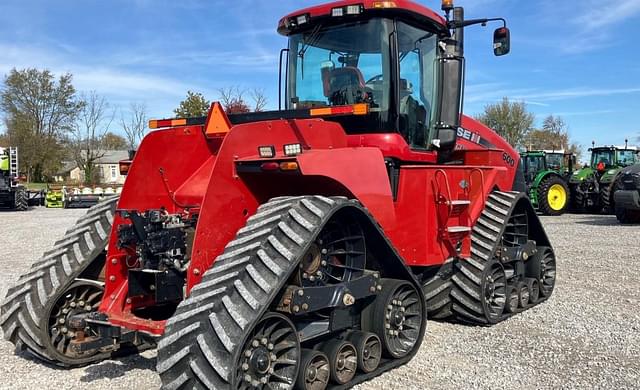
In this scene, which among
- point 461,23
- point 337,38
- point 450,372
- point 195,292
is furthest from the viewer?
point 461,23

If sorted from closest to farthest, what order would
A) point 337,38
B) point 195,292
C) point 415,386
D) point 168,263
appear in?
point 195,292
point 168,263
point 415,386
point 337,38

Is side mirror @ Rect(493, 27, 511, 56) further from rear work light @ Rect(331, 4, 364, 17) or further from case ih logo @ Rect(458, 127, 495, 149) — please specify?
rear work light @ Rect(331, 4, 364, 17)

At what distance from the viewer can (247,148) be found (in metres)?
4.43

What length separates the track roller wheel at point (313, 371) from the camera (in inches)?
161

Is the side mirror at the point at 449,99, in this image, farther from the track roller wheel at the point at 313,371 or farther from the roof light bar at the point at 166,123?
the track roller wheel at the point at 313,371

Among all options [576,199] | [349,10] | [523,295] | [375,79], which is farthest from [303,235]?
[576,199]

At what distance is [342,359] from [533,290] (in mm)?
3778

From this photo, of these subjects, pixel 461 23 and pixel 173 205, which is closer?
pixel 173 205

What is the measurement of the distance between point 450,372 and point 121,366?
2688 mm

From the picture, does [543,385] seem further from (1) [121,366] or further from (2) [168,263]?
(1) [121,366]

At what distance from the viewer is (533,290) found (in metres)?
7.42

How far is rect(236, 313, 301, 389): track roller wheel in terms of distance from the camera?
366 cm

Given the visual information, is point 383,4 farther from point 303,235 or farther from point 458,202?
point 303,235

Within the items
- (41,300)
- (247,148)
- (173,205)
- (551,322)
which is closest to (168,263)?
(173,205)
